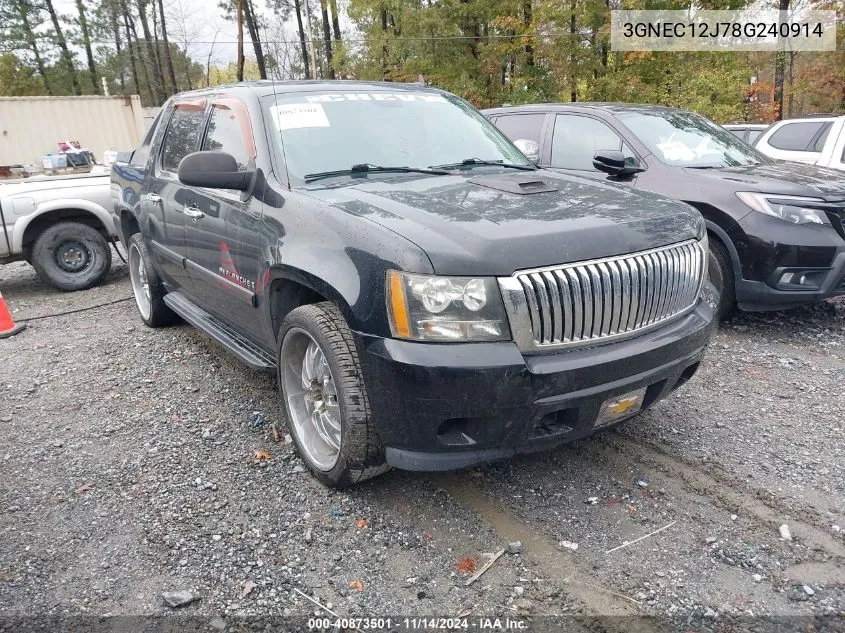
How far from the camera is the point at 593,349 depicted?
2531 millimetres

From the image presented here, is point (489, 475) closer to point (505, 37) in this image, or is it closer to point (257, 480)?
point (257, 480)

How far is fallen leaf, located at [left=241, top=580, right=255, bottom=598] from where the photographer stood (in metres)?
2.39

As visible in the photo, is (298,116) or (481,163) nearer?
(298,116)

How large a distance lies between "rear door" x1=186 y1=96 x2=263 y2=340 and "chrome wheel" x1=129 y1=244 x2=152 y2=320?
60.6 inches

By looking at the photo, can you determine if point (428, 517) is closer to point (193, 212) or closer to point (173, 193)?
point (193, 212)

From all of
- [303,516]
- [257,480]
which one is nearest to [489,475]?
[303,516]

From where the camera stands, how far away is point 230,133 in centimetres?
373

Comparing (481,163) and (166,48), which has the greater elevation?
(166,48)

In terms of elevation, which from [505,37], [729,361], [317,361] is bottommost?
[729,361]

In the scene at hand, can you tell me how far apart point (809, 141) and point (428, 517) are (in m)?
8.03

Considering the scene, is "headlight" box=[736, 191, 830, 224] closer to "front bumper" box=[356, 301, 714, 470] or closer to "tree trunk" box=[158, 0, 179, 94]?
"front bumper" box=[356, 301, 714, 470]

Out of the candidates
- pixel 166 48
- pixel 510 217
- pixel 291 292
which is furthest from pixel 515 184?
pixel 166 48

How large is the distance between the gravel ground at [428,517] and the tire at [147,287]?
4.15ft

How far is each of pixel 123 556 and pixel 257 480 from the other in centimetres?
71
